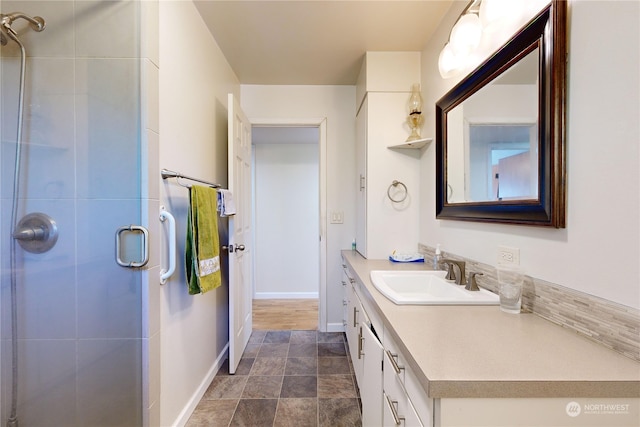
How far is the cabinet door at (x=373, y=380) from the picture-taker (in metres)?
1.08

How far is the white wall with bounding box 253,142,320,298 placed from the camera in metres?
3.93

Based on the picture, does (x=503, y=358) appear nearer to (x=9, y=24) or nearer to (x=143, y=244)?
(x=143, y=244)

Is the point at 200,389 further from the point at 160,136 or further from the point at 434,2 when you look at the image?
the point at 434,2

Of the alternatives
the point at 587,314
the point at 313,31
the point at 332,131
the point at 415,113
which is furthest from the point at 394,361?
the point at 332,131

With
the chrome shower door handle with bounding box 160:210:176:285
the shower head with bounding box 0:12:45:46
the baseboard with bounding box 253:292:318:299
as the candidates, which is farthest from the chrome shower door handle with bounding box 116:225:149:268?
the baseboard with bounding box 253:292:318:299

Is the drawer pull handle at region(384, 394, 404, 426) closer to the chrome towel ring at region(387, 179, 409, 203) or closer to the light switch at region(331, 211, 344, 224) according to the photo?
the chrome towel ring at region(387, 179, 409, 203)

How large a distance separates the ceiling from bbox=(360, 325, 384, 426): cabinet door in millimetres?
1904

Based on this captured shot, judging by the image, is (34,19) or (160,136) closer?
(34,19)

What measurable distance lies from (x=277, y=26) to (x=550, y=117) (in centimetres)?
173

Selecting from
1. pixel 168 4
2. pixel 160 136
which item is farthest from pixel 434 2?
pixel 160 136

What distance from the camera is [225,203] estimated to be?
1865 mm

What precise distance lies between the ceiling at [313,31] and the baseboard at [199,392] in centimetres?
243

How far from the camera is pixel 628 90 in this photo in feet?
2.32

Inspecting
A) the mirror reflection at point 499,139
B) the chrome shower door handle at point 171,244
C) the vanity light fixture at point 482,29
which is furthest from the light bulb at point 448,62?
the chrome shower door handle at point 171,244
